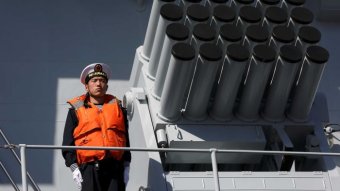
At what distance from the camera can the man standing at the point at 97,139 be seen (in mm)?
8266

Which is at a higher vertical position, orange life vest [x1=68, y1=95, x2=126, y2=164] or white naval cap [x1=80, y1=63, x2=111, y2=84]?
white naval cap [x1=80, y1=63, x2=111, y2=84]

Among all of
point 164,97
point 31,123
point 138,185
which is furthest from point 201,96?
point 31,123

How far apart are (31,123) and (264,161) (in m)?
2.41

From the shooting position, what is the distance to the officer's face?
860cm

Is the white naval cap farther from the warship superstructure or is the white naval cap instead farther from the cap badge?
the warship superstructure

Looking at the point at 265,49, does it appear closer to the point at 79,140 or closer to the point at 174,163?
the point at 174,163

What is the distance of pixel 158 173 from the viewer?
348 inches

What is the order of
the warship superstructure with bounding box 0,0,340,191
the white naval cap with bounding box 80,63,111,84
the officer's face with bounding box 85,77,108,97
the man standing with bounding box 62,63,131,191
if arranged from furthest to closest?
the warship superstructure with bounding box 0,0,340,191 < the white naval cap with bounding box 80,63,111,84 < the officer's face with bounding box 85,77,108,97 < the man standing with bounding box 62,63,131,191

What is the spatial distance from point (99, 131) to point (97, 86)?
42cm

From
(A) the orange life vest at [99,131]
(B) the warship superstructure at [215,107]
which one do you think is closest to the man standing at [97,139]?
(A) the orange life vest at [99,131]

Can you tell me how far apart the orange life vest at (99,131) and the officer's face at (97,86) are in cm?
14

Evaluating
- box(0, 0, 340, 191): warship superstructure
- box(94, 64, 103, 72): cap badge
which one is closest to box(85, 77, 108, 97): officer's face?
box(94, 64, 103, 72): cap badge

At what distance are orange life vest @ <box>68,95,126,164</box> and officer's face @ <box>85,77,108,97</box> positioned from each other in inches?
5.4

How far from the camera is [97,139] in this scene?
8.37 meters
